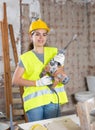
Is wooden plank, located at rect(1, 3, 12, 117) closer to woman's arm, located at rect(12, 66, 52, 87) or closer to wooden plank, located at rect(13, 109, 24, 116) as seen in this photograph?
wooden plank, located at rect(13, 109, 24, 116)

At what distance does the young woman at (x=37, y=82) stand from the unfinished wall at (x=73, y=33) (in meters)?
2.23

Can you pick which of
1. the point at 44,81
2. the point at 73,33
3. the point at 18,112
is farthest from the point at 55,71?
the point at 73,33

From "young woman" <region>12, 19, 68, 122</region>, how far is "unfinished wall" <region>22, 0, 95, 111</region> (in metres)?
2.23

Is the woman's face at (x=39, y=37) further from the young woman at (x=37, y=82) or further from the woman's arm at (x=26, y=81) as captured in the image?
the woman's arm at (x=26, y=81)

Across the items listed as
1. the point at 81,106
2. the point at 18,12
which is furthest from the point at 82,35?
the point at 81,106

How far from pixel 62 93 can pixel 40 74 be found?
254mm

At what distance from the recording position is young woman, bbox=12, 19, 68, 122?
188 centimetres

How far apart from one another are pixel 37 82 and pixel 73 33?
2.70 meters

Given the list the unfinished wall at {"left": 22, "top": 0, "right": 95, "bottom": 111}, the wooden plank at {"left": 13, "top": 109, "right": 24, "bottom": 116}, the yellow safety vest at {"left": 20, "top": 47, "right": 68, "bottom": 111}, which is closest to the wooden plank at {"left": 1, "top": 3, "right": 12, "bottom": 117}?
the wooden plank at {"left": 13, "top": 109, "right": 24, "bottom": 116}

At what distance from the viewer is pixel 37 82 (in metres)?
1.88

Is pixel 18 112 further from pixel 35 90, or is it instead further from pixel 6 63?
pixel 35 90

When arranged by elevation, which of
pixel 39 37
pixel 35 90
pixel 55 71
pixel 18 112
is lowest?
pixel 18 112

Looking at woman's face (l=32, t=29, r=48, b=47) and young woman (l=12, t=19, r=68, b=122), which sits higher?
woman's face (l=32, t=29, r=48, b=47)

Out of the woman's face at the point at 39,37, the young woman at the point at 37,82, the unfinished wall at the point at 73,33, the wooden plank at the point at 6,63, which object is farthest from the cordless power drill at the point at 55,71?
the unfinished wall at the point at 73,33
